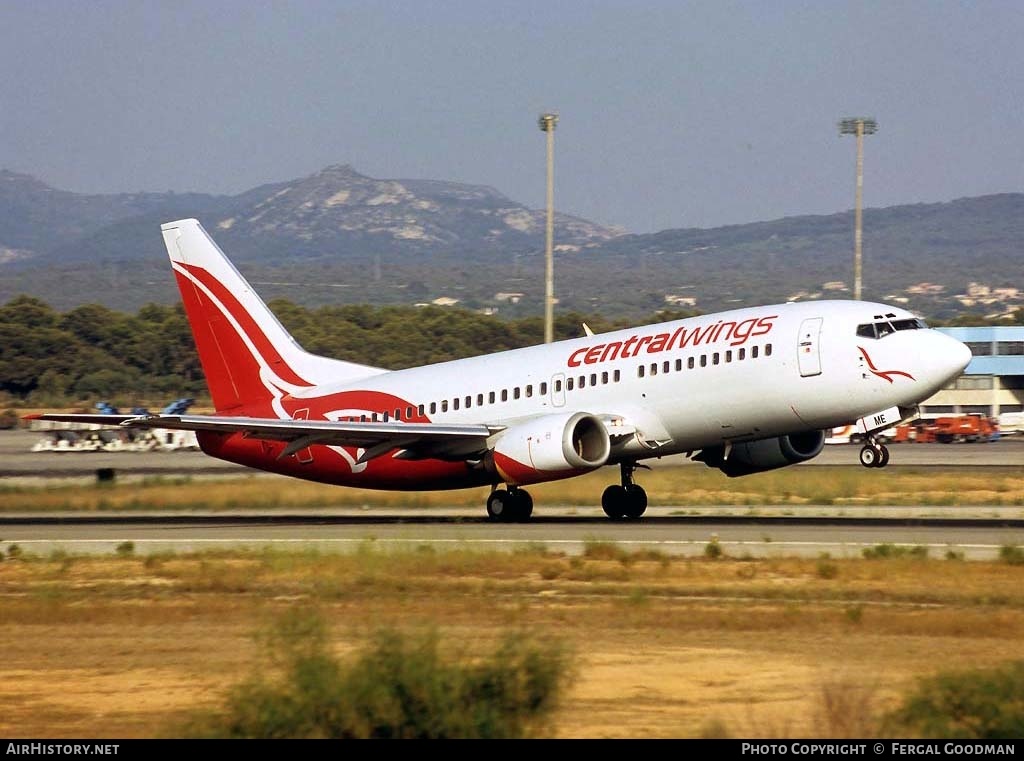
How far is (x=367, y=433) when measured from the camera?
3338 cm

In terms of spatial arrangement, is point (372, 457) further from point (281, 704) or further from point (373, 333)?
point (373, 333)

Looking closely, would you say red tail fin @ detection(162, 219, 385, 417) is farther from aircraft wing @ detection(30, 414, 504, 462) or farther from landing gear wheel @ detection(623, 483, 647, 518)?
landing gear wheel @ detection(623, 483, 647, 518)

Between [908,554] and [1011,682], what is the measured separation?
13.4 m

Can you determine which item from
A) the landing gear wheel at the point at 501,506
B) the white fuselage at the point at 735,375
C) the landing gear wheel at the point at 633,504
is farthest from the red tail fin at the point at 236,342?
the landing gear wheel at the point at 633,504

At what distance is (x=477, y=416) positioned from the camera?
34.9 metres

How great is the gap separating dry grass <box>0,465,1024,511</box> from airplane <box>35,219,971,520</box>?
4.26 meters

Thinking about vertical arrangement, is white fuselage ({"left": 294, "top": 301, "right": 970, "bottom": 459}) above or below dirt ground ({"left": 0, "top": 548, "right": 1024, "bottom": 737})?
above

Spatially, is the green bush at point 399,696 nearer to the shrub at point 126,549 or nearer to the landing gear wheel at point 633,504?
the shrub at point 126,549

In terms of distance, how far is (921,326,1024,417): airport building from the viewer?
361 feet

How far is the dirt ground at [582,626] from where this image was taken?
13711 millimetres

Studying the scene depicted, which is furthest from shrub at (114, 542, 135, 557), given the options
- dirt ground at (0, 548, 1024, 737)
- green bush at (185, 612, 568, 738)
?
green bush at (185, 612, 568, 738)

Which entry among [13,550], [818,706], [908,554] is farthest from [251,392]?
[818,706]

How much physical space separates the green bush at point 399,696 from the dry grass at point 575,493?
27369 millimetres
